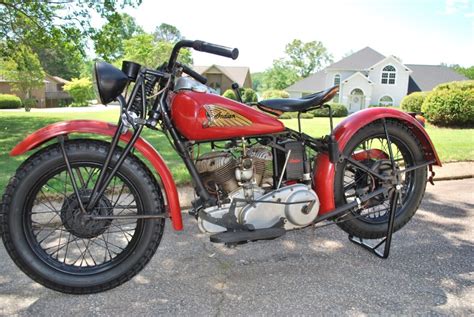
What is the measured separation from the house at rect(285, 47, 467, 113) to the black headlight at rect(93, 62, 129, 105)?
38303 millimetres

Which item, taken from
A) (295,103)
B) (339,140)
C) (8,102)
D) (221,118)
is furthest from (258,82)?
(221,118)

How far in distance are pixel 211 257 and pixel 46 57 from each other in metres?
73.9

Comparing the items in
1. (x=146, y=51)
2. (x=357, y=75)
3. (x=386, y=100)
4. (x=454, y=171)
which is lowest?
(x=454, y=171)

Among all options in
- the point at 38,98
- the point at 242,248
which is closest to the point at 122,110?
the point at 242,248

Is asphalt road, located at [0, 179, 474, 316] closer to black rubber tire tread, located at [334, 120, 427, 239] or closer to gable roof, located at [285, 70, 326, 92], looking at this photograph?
black rubber tire tread, located at [334, 120, 427, 239]

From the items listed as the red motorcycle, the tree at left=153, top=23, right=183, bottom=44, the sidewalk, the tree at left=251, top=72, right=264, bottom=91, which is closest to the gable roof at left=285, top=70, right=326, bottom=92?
the tree at left=251, top=72, right=264, bottom=91

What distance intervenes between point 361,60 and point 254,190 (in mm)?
42630

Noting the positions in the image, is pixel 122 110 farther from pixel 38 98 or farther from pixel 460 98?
pixel 38 98

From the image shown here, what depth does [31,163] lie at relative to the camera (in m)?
2.49

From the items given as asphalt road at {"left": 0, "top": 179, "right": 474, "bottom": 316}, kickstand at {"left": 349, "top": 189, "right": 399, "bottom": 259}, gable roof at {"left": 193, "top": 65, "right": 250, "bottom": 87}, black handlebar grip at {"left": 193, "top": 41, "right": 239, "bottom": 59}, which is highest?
gable roof at {"left": 193, "top": 65, "right": 250, "bottom": 87}

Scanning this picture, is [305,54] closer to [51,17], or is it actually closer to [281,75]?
[281,75]

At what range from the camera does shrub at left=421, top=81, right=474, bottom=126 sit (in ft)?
43.2

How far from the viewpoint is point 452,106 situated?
13289 mm

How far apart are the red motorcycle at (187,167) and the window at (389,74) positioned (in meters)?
39.8
